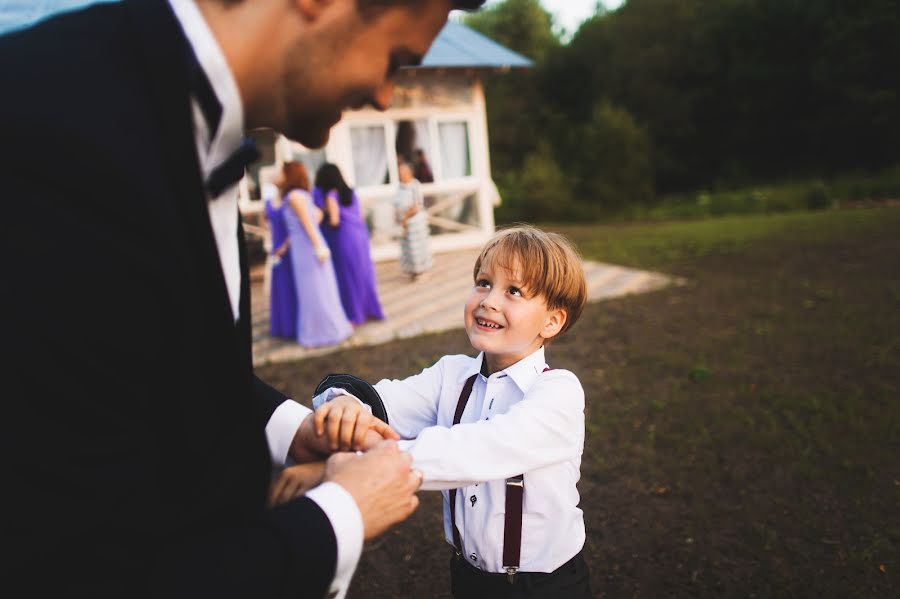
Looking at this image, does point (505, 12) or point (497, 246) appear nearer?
point (497, 246)

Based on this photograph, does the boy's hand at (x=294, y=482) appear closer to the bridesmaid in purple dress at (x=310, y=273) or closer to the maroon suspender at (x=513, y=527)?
the maroon suspender at (x=513, y=527)

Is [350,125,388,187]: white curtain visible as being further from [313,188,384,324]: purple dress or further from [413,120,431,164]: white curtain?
[313,188,384,324]: purple dress

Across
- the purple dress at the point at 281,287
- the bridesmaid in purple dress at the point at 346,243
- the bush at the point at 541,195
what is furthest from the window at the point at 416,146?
the bush at the point at 541,195

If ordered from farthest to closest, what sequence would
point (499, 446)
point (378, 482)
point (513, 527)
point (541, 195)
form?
1. point (541, 195)
2. point (513, 527)
3. point (499, 446)
4. point (378, 482)

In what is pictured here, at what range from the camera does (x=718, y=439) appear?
4148mm

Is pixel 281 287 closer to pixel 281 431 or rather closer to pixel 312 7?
pixel 281 431

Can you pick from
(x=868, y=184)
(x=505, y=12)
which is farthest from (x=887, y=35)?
(x=505, y=12)

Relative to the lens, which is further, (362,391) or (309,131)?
(362,391)

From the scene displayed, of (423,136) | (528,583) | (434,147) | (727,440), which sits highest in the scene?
(423,136)

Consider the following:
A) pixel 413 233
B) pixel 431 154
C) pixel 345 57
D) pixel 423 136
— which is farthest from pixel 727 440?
pixel 423 136

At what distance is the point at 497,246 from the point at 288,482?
1.00m

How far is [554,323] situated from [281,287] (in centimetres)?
602

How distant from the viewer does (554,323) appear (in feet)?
A: 6.38

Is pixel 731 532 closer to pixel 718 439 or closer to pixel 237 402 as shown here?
pixel 718 439
